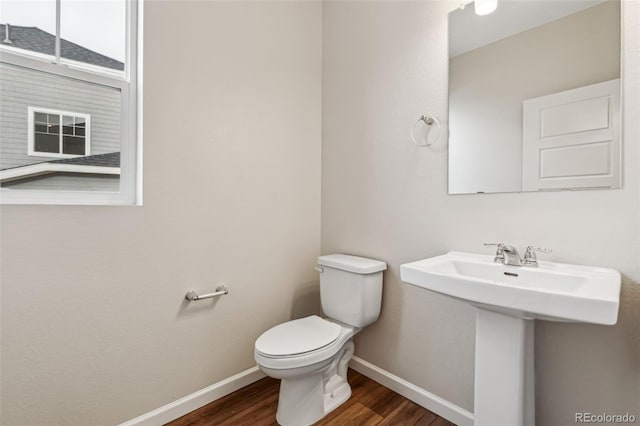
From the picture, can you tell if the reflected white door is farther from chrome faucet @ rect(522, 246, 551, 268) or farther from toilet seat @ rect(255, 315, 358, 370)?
toilet seat @ rect(255, 315, 358, 370)

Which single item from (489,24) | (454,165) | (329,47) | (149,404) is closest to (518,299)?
(454,165)

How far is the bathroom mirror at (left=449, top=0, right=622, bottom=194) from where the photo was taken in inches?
44.7

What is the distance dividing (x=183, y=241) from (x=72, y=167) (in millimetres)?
579

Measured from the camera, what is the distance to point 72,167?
1.37 metres

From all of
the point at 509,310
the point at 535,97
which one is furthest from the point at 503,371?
the point at 535,97

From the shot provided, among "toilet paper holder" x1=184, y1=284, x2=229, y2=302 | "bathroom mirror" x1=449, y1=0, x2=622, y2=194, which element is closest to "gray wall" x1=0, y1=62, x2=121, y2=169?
"toilet paper holder" x1=184, y1=284, x2=229, y2=302

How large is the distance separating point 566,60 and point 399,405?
1.80m

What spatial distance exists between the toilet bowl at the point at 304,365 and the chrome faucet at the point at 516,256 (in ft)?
2.85

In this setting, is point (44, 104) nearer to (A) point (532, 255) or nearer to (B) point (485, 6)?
(B) point (485, 6)

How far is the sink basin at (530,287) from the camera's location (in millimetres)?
800

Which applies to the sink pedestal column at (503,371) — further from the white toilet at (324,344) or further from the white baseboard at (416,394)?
the white toilet at (324,344)

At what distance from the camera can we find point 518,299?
0.89 metres

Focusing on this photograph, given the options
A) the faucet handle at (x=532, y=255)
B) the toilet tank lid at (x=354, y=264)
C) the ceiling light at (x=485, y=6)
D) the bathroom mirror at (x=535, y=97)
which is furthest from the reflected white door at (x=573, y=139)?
the toilet tank lid at (x=354, y=264)

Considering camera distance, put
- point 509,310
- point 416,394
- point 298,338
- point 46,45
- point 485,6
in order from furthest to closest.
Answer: point 416,394 → point 298,338 → point 485,6 → point 46,45 → point 509,310
